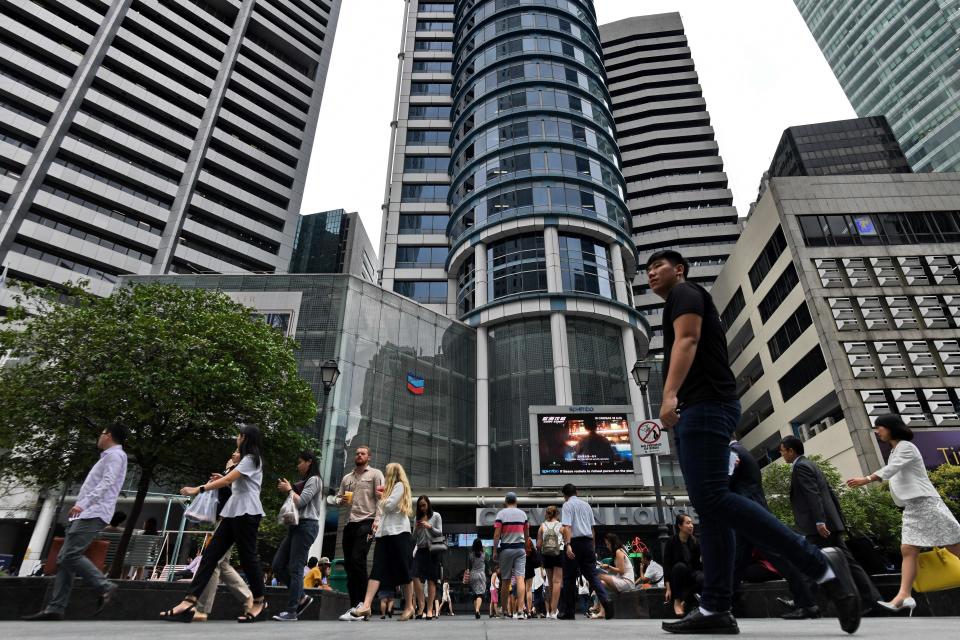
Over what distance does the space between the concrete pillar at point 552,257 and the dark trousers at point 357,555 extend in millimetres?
26305

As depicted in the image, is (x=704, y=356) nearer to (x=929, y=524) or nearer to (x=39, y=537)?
(x=929, y=524)

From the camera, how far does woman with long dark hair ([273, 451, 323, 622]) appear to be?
5785 mm

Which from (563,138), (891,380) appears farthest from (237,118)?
(891,380)

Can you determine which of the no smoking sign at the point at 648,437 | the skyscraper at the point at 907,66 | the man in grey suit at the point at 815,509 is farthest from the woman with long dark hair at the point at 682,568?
the skyscraper at the point at 907,66

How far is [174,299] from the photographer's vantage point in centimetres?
1834

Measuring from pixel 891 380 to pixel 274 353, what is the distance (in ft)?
98.2

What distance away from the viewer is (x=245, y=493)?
521cm

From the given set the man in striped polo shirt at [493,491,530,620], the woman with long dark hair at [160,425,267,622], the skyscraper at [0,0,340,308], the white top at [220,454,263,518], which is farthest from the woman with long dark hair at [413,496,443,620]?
the skyscraper at [0,0,340,308]

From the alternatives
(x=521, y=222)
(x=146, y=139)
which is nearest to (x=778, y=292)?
(x=521, y=222)

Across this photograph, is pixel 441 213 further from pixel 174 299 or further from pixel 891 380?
pixel 891 380

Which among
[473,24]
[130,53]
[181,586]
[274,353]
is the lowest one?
[181,586]

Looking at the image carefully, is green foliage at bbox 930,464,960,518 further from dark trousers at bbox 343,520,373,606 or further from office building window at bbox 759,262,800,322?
dark trousers at bbox 343,520,373,606

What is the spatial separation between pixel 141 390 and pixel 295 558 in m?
12.3

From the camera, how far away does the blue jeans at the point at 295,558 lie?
5.76 metres
